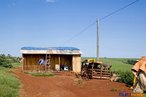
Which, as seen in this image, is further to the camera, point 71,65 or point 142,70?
point 71,65

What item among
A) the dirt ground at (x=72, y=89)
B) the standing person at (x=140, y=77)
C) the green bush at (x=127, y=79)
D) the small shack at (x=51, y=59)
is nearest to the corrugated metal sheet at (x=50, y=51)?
the small shack at (x=51, y=59)

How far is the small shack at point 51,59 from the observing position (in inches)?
1366

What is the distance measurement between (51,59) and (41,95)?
20098mm

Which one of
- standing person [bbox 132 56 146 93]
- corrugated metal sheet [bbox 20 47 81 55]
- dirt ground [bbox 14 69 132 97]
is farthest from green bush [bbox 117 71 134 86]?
corrugated metal sheet [bbox 20 47 81 55]

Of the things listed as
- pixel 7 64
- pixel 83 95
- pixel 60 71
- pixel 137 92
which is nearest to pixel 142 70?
pixel 137 92

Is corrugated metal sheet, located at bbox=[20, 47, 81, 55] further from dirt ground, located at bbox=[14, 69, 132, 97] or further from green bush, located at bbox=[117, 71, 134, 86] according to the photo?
dirt ground, located at bbox=[14, 69, 132, 97]

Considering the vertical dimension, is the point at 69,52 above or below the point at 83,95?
above

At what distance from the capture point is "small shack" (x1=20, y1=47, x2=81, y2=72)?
34688 millimetres

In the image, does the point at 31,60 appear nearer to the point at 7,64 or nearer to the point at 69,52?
the point at 69,52

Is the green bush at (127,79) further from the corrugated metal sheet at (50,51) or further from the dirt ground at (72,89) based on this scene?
the corrugated metal sheet at (50,51)

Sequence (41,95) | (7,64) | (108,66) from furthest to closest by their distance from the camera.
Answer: (7,64), (108,66), (41,95)

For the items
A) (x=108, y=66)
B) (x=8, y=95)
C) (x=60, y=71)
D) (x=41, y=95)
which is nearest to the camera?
(x=8, y=95)

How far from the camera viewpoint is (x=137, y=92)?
1759 cm

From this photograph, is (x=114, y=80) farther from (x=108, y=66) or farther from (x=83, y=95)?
(x=83, y=95)
